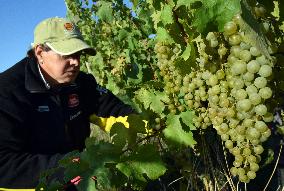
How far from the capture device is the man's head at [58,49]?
348cm

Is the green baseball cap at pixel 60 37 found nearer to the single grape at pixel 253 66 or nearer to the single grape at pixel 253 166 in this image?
the single grape at pixel 253 166

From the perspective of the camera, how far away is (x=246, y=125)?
166cm

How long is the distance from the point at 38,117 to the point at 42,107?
9 cm

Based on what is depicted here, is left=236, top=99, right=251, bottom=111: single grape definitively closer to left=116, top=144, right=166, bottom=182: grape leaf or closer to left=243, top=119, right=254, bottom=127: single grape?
left=243, top=119, right=254, bottom=127: single grape

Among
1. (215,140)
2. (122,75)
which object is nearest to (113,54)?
(122,75)

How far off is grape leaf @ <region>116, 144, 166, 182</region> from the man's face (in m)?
1.39

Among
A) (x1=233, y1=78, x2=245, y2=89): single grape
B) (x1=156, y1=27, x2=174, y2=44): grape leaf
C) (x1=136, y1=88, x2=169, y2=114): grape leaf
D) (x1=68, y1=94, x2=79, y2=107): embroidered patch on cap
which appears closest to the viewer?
(x1=233, y1=78, x2=245, y2=89): single grape

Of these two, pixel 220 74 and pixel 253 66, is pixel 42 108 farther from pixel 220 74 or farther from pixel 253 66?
pixel 253 66

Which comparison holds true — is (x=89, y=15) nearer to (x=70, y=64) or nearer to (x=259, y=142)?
(x=70, y=64)

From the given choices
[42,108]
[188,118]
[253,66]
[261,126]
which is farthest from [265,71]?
[42,108]

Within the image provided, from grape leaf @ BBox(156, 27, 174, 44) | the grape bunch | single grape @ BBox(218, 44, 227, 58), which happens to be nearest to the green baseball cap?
grape leaf @ BBox(156, 27, 174, 44)

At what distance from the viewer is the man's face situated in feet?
11.5

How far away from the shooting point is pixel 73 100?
3861 millimetres

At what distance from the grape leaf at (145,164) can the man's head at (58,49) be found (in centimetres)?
137
